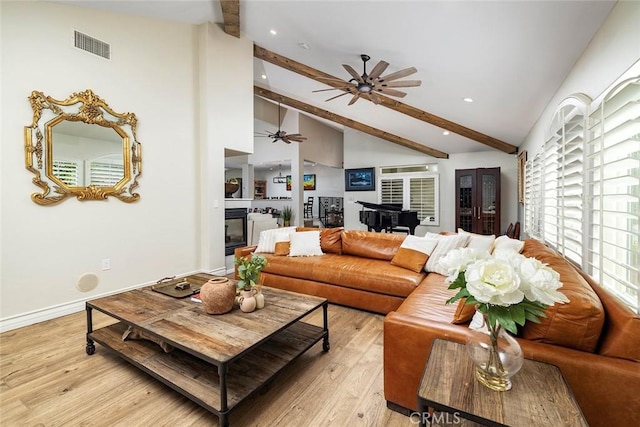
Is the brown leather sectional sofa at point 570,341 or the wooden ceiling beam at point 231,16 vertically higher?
the wooden ceiling beam at point 231,16

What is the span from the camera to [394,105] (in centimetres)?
527

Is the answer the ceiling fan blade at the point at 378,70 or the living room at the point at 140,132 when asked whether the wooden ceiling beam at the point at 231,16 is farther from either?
the ceiling fan blade at the point at 378,70

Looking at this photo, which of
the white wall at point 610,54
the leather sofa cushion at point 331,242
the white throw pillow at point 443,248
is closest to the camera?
the white wall at point 610,54

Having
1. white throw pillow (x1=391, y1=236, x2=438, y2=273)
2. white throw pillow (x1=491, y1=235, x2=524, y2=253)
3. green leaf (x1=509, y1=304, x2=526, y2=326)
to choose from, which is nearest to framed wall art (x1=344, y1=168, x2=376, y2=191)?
white throw pillow (x1=391, y1=236, x2=438, y2=273)

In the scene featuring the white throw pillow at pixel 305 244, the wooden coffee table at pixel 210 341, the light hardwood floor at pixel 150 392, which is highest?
the white throw pillow at pixel 305 244

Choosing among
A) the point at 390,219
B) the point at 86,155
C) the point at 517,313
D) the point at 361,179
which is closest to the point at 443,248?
the point at 517,313

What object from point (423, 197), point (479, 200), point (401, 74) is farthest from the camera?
point (423, 197)

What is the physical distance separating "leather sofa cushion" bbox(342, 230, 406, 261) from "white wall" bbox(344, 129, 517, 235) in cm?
452

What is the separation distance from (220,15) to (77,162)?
266 cm

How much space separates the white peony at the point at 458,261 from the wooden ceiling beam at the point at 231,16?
12.6 feet

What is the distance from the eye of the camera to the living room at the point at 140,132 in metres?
2.73

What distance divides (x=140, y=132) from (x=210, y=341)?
319cm

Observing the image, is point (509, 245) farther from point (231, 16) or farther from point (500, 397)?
point (231, 16)

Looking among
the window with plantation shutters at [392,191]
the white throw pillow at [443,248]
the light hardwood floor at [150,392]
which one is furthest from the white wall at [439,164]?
the light hardwood floor at [150,392]
